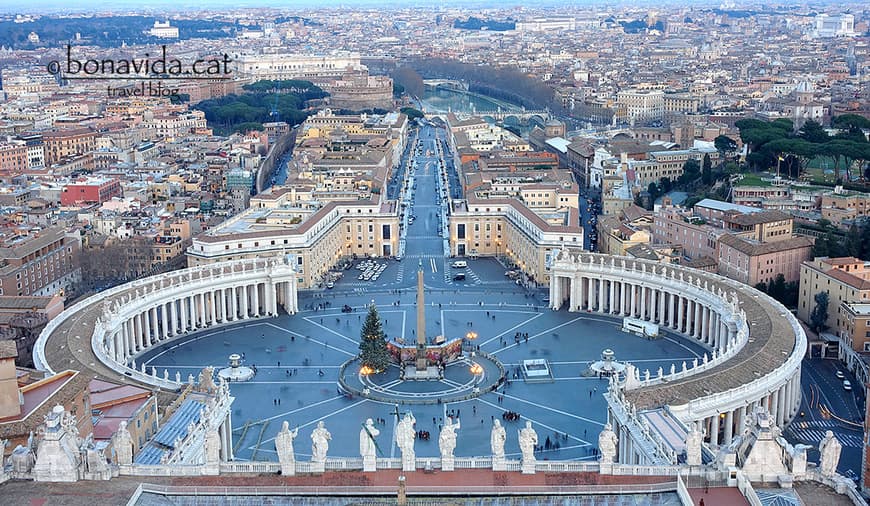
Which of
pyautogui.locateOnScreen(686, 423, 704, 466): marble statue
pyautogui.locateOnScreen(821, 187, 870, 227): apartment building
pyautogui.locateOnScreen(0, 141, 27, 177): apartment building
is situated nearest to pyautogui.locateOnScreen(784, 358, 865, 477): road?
pyautogui.locateOnScreen(686, 423, 704, 466): marble statue

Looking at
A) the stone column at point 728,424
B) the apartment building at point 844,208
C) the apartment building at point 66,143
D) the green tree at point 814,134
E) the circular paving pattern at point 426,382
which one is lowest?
the circular paving pattern at point 426,382

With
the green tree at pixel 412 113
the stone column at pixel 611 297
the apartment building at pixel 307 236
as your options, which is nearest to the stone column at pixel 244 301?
the apartment building at pixel 307 236

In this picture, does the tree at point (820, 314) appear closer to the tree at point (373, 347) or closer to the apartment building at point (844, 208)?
the apartment building at point (844, 208)

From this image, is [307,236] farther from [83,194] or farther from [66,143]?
[66,143]

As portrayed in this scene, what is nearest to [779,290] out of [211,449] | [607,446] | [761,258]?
[761,258]

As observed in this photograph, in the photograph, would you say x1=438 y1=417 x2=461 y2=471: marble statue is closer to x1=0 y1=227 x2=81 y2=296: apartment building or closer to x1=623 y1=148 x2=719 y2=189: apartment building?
x1=0 y1=227 x2=81 y2=296: apartment building
